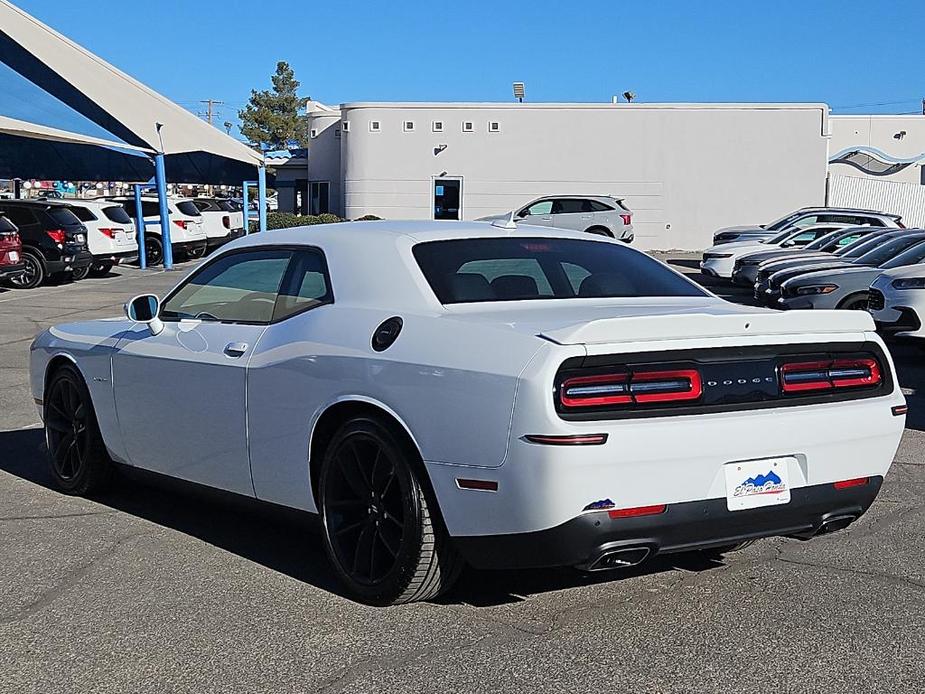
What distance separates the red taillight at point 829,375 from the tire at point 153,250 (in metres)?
28.1

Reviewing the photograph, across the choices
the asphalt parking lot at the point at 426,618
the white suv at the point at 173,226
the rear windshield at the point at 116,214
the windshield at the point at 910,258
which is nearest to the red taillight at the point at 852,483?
the asphalt parking lot at the point at 426,618

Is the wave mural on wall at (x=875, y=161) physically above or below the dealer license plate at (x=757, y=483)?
above

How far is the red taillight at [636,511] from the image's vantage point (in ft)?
13.4

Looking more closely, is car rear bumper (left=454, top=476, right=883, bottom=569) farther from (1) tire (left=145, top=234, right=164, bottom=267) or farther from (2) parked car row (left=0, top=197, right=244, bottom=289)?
(1) tire (left=145, top=234, right=164, bottom=267)

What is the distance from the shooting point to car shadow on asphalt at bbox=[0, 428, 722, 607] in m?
4.95

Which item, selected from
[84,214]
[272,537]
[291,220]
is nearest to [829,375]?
[272,537]

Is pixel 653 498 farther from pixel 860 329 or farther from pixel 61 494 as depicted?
pixel 61 494

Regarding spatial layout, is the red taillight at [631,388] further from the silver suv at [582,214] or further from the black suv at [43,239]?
the silver suv at [582,214]

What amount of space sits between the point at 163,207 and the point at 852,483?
26865mm

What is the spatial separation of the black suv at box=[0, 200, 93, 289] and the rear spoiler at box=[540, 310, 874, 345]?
20981 millimetres

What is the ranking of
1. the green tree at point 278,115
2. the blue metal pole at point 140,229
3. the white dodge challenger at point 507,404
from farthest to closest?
the green tree at point 278,115 → the blue metal pole at point 140,229 → the white dodge challenger at point 507,404

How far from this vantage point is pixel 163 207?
1164 inches

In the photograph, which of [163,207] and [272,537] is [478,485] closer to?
[272,537]

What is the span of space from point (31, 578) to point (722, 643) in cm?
290
